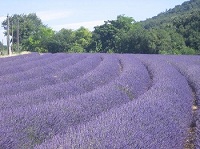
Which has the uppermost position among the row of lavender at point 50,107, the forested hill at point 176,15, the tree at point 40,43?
the forested hill at point 176,15

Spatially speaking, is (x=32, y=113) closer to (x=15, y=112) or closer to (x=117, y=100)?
(x=15, y=112)

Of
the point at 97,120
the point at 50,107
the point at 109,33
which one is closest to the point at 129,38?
the point at 109,33

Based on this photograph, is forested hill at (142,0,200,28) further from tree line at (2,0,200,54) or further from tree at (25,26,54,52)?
tree at (25,26,54,52)

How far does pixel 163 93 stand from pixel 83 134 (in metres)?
3.25

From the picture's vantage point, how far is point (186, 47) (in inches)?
1193

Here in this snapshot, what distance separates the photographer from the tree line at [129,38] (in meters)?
30.2

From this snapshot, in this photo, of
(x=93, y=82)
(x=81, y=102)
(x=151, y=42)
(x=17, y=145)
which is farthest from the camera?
(x=151, y=42)

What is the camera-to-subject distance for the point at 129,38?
34.2 metres

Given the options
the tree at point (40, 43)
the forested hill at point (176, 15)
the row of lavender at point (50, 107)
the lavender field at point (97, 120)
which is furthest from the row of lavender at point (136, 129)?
the tree at point (40, 43)

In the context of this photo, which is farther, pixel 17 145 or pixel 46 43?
pixel 46 43

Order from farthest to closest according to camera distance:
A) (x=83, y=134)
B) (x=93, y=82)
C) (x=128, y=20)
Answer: (x=128, y=20)
(x=93, y=82)
(x=83, y=134)

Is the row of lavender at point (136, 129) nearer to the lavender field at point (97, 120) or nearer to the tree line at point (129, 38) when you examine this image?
the lavender field at point (97, 120)

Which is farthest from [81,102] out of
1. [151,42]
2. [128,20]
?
[128,20]

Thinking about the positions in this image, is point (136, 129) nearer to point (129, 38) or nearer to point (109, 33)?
point (129, 38)
